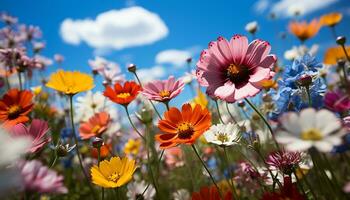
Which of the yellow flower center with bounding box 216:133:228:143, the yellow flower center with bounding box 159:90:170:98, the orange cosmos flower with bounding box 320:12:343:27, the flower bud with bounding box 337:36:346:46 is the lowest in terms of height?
the yellow flower center with bounding box 216:133:228:143

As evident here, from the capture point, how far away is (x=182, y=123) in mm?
1178

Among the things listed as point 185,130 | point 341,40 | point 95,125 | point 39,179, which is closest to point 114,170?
point 185,130

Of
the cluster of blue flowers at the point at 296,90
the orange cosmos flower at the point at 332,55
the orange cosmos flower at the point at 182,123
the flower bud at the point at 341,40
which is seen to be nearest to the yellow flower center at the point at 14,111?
the orange cosmos flower at the point at 182,123

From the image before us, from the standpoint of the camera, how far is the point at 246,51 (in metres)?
Result: 1.10

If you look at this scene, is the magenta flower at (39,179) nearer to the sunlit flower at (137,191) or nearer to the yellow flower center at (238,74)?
the yellow flower center at (238,74)

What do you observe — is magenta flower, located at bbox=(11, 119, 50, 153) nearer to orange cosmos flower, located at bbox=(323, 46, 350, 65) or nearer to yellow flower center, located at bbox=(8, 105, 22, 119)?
yellow flower center, located at bbox=(8, 105, 22, 119)

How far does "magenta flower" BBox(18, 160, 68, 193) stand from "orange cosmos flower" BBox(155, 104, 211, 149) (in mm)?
456

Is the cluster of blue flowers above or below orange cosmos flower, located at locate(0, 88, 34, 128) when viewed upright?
below

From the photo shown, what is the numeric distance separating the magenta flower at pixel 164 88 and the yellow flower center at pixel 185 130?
162 mm

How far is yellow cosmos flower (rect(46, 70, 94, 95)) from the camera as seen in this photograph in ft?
5.03

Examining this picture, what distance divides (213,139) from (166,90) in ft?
0.87

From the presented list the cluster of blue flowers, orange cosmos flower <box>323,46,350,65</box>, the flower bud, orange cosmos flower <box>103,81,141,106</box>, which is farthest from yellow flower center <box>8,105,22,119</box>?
orange cosmos flower <box>323,46,350,65</box>

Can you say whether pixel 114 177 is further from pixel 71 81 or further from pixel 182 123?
pixel 71 81

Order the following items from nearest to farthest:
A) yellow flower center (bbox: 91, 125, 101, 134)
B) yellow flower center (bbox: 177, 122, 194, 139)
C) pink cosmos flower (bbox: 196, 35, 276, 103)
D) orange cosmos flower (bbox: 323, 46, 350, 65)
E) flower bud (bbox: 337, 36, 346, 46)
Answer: pink cosmos flower (bbox: 196, 35, 276, 103), yellow flower center (bbox: 177, 122, 194, 139), flower bud (bbox: 337, 36, 346, 46), yellow flower center (bbox: 91, 125, 101, 134), orange cosmos flower (bbox: 323, 46, 350, 65)
